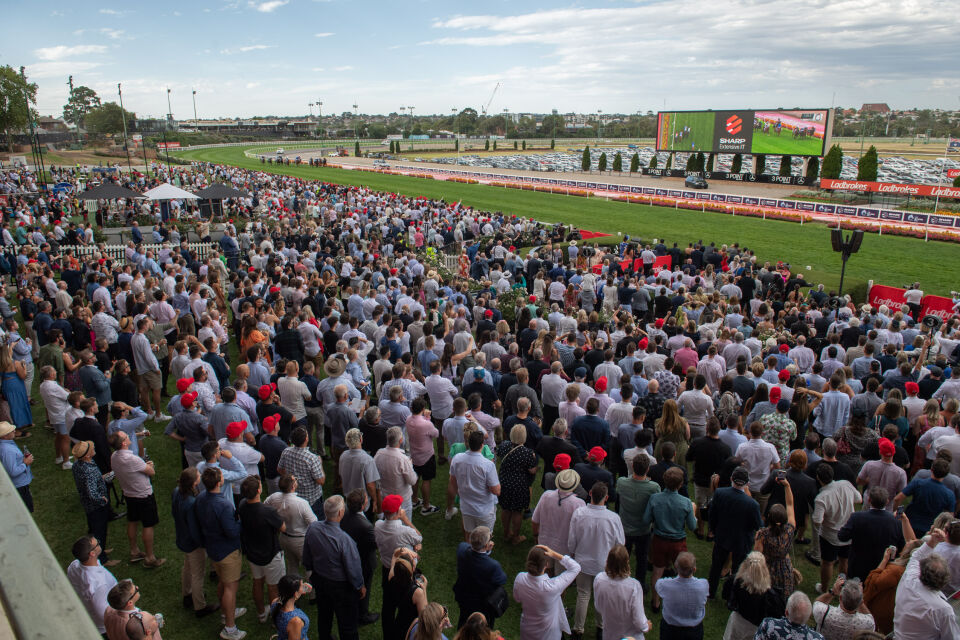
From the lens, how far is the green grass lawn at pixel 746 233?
21.7 meters

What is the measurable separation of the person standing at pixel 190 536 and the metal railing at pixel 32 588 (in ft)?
15.7

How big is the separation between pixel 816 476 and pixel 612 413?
2.23 meters

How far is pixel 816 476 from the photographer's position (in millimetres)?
6238

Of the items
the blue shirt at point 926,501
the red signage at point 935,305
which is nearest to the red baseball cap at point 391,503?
the blue shirt at point 926,501

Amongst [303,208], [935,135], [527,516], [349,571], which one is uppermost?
[935,135]

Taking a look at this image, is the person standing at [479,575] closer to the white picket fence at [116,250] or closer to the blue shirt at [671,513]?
the blue shirt at [671,513]

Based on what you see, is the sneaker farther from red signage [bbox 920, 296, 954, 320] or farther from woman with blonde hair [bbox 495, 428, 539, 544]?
red signage [bbox 920, 296, 954, 320]

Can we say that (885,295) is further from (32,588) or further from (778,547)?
(32,588)

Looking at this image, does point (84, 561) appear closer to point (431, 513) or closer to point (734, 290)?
point (431, 513)

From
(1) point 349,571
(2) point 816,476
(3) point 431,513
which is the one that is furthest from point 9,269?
(2) point 816,476

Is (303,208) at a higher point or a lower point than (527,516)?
higher

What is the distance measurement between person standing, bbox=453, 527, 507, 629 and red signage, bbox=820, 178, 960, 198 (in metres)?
38.5

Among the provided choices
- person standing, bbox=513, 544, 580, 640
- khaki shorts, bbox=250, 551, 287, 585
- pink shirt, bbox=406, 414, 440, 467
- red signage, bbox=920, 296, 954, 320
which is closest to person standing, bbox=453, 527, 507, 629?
person standing, bbox=513, 544, 580, 640

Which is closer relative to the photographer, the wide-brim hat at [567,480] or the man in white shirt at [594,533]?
the man in white shirt at [594,533]
